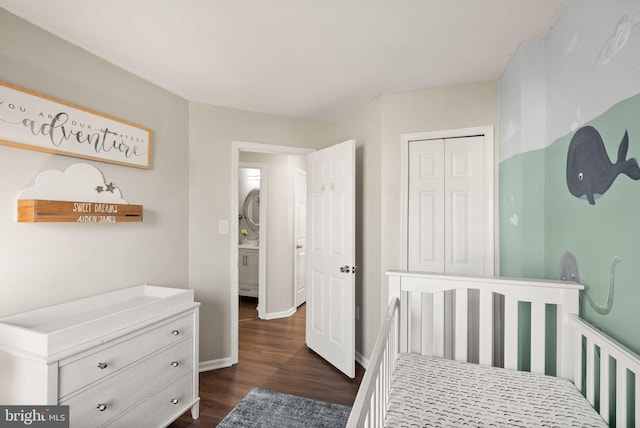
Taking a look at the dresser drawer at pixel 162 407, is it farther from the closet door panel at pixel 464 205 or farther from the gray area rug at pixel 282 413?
the closet door panel at pixel 464 205

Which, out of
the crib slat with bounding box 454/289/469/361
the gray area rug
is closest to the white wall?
the gray area rug

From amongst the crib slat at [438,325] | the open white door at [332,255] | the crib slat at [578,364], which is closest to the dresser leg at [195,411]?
the open white door at [332,255]

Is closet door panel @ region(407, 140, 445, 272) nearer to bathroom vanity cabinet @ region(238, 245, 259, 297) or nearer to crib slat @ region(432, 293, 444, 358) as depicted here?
crib slat @ region(432, 293, 444, 358)

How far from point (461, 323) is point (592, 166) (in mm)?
912

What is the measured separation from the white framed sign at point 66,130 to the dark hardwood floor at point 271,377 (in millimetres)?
1720

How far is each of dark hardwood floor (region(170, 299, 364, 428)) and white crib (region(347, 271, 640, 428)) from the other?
100 cm

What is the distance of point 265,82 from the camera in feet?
7.85

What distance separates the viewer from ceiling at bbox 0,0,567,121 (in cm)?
154

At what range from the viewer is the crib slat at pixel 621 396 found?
3.46 ft

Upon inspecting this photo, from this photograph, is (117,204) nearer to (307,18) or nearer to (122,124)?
(122,124)

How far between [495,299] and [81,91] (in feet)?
9.82

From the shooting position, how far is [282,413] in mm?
2135

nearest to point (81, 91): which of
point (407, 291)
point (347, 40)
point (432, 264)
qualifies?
point (347, 40)

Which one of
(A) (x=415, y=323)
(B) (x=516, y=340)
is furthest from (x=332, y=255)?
(B) (x=516, y=340)
